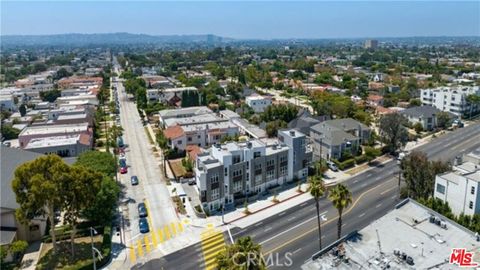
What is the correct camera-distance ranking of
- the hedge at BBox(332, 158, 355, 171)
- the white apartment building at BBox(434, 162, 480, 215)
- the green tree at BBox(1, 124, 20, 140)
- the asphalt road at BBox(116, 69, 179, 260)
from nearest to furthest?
the white apartment building at BBox(434, 162, 480, 215)
the asphalt road at BBox(116, 69, 179, 260)
the hedge at BBox(332, 158, 355, 171)
the green tree at BBox(1, 124, 20, 140)

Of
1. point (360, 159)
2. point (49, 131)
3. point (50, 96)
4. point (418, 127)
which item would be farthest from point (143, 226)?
point (50, 96)

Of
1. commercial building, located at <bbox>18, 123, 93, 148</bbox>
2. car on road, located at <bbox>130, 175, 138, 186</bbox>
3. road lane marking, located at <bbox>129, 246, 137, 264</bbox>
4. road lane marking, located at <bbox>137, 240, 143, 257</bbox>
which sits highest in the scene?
commercial building, located at <bbox>18, 123, 93, 148</bbox>

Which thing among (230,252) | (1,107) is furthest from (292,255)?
(1,107)

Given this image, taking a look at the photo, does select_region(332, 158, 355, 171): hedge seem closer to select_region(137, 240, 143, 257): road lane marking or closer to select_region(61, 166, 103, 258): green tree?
select_region(137, 240, 143, 257): road lane marking

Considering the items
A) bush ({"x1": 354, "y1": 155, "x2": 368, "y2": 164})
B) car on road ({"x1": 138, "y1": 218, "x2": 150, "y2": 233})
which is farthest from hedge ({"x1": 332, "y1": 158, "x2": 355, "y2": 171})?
car on road ({"x1": 138, "y1": 218, "x2": 150, "y2": 233})

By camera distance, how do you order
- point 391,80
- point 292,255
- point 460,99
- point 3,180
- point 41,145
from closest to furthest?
point 292,255
point 3,180
point 41,145
point 460,99
point 391,80

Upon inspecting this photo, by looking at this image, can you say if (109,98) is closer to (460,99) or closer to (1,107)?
(1,107)

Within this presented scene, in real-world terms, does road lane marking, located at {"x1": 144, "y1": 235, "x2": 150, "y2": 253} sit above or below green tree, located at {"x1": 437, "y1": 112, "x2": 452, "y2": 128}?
below

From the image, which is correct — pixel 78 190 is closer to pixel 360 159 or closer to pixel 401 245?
pixel 401 245
